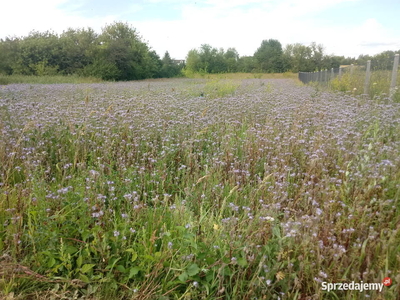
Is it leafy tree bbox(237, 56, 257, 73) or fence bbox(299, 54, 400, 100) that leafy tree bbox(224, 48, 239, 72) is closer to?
leafy tree bbox(237, 56, 257, 73)

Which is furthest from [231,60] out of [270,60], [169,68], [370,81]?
[370,81]

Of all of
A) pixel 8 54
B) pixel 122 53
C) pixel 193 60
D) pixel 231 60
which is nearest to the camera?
pixel 8 54

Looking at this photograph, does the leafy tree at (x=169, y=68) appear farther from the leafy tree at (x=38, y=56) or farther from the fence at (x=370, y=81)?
the fence at (x=370, y=81)

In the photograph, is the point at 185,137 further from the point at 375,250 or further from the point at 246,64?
the point at 246,64

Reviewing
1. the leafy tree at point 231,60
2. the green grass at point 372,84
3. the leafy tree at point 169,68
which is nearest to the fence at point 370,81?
the green grass at point 372,84

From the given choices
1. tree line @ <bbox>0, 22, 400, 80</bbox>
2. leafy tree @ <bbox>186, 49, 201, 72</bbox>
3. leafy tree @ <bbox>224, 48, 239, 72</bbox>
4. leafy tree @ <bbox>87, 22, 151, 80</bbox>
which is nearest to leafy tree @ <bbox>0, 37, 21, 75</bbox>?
tree line @ <bbox>0, 22, 400, 80</bbox>

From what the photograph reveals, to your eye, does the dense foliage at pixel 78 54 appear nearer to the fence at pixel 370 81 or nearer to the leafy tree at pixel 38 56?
the leafy tree at pixel 38 56

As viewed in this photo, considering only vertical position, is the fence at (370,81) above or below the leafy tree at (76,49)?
below

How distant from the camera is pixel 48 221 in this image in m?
2.36

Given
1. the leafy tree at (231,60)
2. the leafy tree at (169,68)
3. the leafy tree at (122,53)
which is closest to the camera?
the leafy tree at (122,53)

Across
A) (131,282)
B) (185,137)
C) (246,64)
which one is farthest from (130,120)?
(246,64)

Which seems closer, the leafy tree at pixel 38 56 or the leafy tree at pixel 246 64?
the leafy tree at pixel 38 56

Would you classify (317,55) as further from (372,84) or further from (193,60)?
(372,84)

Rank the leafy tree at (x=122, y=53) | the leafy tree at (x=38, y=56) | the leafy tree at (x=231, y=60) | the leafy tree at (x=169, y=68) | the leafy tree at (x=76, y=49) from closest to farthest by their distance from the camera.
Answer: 1. the leafy tree at (x=38, y=56)
2. the leafy tree at (x=76, y=49)
3. the leafy tree at (x=122, y=53)
4. the leafy tree at (x=169, y=68)
5. the leafy tree at (x=231, y=60)
